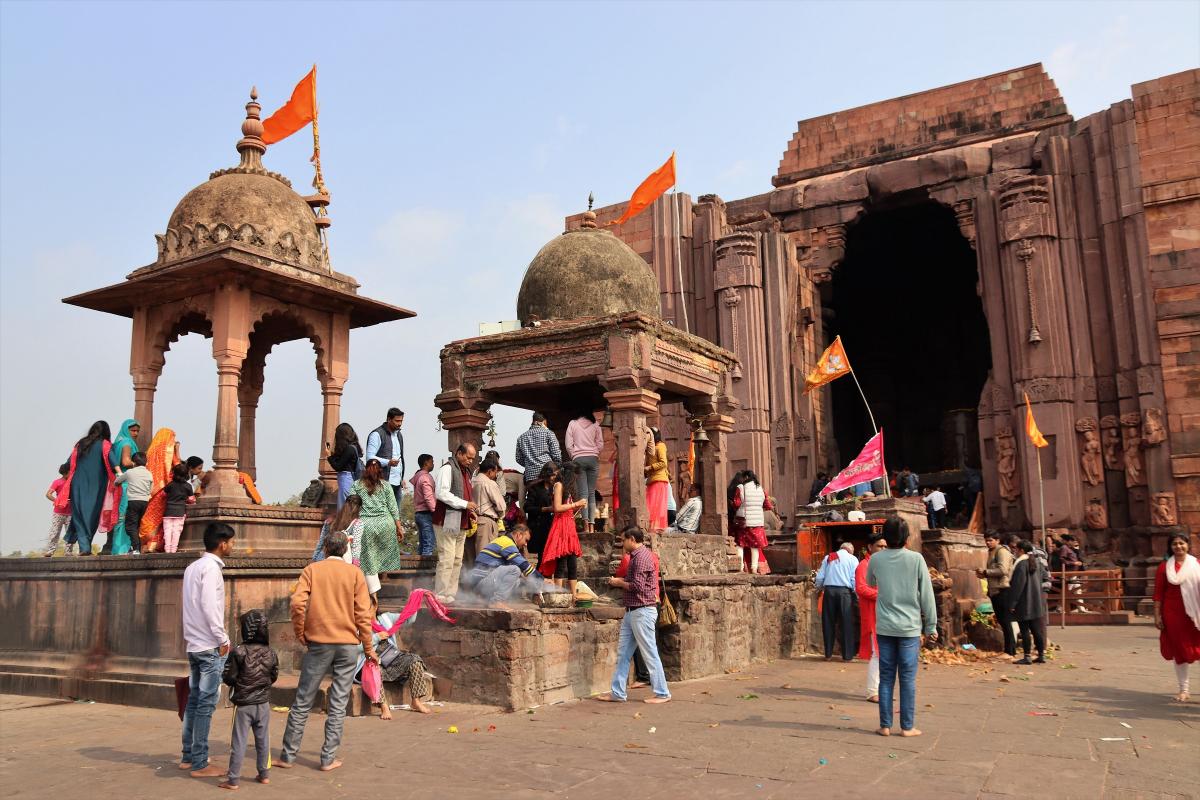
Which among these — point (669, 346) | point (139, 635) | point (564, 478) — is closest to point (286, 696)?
point (139, 635)

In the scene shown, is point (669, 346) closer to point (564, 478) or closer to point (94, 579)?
point (564, 478)

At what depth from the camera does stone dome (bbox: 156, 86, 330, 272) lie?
11.6 m

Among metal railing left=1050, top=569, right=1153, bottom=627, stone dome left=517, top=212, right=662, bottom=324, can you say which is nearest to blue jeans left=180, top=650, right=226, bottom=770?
stone dome left=517, top=212, right=662, bottom=324

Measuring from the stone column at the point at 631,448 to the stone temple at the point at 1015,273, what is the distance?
1089 centimetres

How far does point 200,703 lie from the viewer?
591cm

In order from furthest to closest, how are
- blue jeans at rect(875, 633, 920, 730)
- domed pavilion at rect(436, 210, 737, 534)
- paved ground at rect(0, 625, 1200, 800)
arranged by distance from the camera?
domed pavilion at rect(436, 210, 737, 534)
blue jeans at rect(875, 633, 920, 730)
paved ground at rect(0, 625, 1200, 800)

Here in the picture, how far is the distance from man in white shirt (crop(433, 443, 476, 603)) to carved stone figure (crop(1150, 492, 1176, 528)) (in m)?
15.6

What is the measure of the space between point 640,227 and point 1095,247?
10.8 meters

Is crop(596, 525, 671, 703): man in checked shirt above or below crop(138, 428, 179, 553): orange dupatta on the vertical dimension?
below

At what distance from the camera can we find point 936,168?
2388 cm

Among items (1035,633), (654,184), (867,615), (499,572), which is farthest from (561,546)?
(654,184)

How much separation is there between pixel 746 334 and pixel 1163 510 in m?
9.50

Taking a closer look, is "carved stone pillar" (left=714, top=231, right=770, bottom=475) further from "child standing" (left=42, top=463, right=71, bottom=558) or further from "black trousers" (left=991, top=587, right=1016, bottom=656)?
"child standing" (left=42, top=463, right=71, bottom=558)

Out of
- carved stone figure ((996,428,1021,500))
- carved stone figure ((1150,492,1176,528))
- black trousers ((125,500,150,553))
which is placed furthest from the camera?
carved stone figure ((996,428,1021,500))
